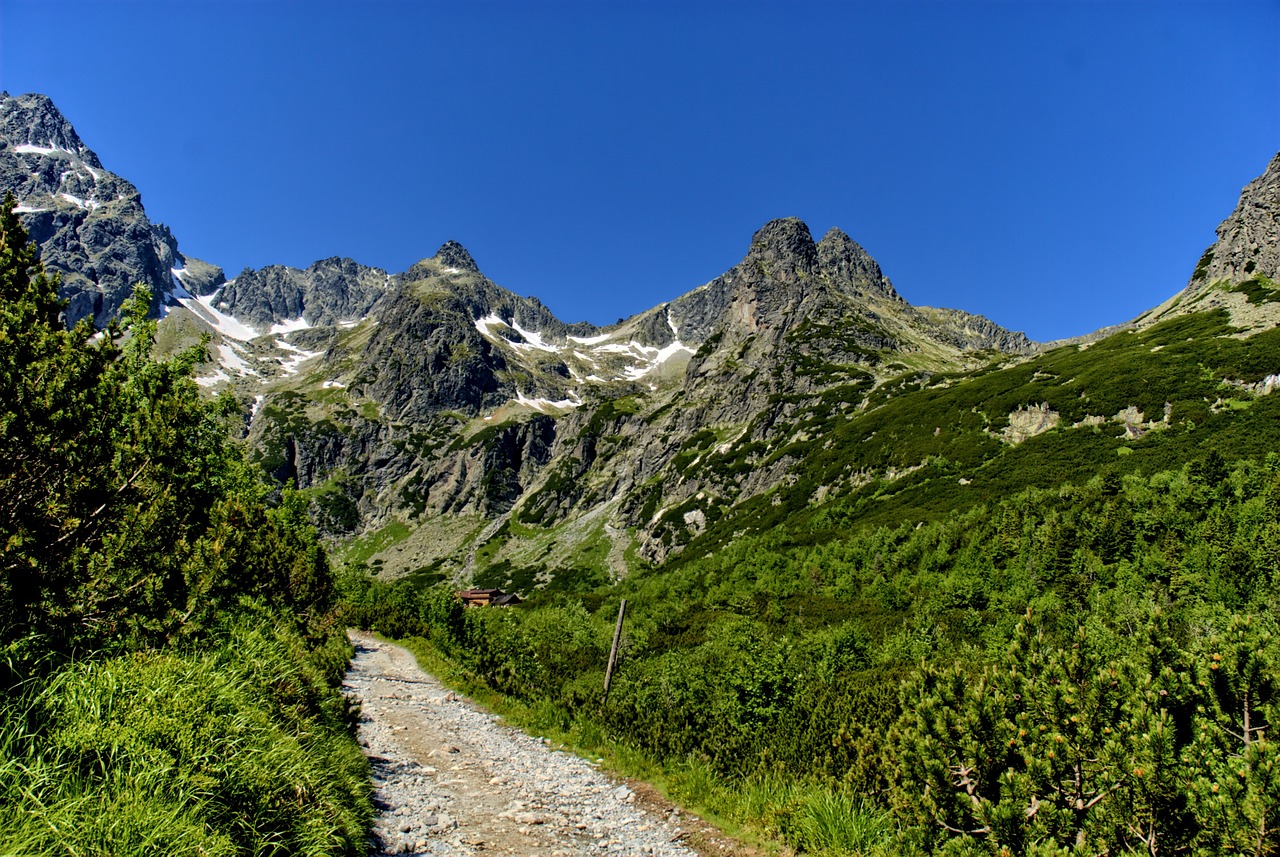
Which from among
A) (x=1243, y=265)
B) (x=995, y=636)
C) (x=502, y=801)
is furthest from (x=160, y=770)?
(x=1243, y=265)

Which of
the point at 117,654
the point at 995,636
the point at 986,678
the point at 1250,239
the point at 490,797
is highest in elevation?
the point at 1250,239

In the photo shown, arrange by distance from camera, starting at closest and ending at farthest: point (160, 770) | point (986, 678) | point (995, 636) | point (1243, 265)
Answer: point (160, 770), point (986, 678), point (995, 636), point (1243, 265)

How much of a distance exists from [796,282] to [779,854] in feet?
648

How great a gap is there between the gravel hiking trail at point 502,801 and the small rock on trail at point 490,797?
2 cm

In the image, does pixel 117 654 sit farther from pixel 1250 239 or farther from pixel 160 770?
pixel 1250 239

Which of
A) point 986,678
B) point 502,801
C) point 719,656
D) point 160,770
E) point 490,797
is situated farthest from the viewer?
point 719,656

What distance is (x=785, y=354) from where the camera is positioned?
490 feet

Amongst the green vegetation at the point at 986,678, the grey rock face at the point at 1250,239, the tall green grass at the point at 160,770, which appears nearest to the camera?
the tall green grass at the point at 160,770

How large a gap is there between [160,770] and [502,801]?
25.2 ft

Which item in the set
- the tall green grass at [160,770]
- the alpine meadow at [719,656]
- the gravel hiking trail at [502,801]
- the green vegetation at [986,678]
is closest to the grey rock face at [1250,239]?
the alpine meadow at [719,656]

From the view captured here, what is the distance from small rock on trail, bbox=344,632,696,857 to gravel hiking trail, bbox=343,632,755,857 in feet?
0.07

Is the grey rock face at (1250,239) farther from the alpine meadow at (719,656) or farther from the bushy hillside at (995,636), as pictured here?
the alpine meadow at (719,656)

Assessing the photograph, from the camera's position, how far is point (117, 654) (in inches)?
259

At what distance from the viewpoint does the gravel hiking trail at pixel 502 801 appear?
9.12 meters
